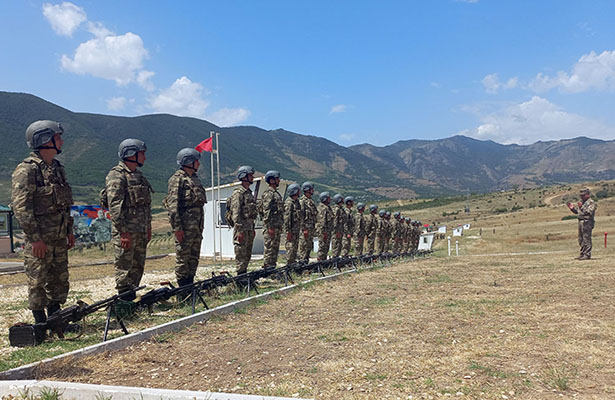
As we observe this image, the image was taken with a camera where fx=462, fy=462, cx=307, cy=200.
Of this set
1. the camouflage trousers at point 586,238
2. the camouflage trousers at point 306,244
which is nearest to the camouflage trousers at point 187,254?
the camouflage trousers at point 306,244

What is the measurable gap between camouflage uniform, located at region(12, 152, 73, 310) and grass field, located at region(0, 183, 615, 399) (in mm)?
840

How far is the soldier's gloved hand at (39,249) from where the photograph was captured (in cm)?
560

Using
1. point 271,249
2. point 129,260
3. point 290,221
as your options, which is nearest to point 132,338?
point 129,260

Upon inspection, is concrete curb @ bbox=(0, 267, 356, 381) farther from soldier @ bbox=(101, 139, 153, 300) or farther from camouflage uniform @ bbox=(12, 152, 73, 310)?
camouflage uniform @ bbox=(12, 152, 73, 310)

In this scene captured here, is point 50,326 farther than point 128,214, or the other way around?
point 128,214

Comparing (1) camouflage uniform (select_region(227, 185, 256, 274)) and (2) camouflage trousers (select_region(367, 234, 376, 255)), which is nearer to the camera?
(1) camouflage uniform (select_region(227, 185, 256, 274))

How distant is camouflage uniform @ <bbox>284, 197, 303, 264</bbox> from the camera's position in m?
12.0

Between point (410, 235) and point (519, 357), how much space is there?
26.3 m

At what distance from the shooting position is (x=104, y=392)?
143 inches

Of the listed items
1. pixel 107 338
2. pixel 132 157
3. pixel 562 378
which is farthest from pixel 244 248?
pixel 562 378

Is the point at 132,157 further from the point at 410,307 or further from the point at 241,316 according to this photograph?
the point at 410,307

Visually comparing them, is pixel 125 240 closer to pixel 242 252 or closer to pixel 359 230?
pixel 242 252

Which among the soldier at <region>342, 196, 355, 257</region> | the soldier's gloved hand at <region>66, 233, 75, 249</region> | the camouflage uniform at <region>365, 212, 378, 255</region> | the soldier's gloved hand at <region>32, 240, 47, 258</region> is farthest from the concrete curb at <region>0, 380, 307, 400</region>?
the camouflage uniform at <region>365, 212, 378, 255</region>

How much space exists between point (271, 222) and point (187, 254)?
125 inches
